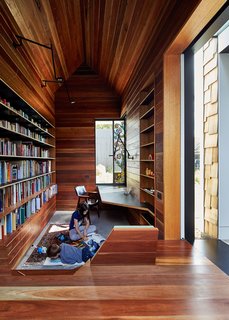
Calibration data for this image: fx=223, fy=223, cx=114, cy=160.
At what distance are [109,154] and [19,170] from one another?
11.2 feet

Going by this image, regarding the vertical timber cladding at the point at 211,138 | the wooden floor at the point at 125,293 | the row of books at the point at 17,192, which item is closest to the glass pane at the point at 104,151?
the row of books at the point at 17,192

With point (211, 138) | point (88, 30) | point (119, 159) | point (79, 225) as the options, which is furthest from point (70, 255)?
point (88, 30)

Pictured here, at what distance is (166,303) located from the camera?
141cm

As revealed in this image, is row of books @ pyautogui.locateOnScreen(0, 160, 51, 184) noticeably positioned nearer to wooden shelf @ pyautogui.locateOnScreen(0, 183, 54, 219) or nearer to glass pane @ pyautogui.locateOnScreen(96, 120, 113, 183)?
wooden shelf @ pyautogui.locateOnScreen(0, 183, 54, 219)

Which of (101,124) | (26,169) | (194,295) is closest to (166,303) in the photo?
(194,295)

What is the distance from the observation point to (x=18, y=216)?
10.6ft

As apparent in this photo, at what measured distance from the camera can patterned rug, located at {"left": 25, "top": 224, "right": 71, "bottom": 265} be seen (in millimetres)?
3264

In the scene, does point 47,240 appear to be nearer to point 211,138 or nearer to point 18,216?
point 18,216

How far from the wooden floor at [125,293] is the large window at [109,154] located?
15.4 ft

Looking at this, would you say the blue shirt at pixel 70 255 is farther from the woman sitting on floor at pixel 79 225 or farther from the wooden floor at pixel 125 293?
the wooden floor at pixel 125 293

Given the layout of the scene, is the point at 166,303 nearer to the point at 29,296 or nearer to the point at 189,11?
the point at 29,296

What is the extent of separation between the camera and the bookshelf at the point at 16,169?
112 inches

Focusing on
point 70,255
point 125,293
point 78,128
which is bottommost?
point 70,255

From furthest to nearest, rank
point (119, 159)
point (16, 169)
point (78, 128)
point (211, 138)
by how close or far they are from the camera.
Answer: point (119, 159) < point (78, 128) < point (16, 169) < point (211, 138)
